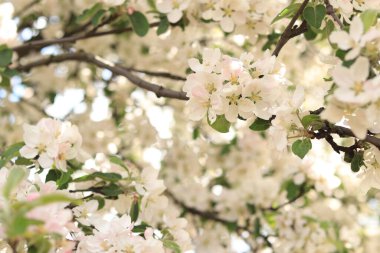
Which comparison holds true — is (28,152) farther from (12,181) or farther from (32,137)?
(12,181)

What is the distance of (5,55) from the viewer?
2225mm

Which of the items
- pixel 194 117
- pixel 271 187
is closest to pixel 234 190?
pixel 271 187

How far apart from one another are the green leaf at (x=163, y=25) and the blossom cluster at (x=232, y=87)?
873mm

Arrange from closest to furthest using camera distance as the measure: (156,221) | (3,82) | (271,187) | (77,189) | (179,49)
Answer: (77,189) → (3,82) → (156,221) → (179,49) → (271,187)

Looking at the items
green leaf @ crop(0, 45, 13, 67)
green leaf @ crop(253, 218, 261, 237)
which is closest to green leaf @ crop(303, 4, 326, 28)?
green leaf @ crop(0, 45, 13, 67)

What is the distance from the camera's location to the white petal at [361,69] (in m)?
1.26

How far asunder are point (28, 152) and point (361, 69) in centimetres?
94

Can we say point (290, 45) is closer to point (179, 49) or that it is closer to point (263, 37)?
point (263, 37)

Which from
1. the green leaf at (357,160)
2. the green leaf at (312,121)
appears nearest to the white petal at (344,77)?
the green leaf at (312,121)

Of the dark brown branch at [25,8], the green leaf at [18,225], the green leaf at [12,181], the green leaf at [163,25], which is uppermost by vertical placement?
the green leaf at [18,225]

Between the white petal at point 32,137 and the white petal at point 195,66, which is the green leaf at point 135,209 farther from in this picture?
the white petal at point 195,66

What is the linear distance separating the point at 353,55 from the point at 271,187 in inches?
88.0

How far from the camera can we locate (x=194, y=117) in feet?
5.34

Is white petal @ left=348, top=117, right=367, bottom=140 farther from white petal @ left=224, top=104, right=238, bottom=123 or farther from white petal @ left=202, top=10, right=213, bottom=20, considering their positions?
white petal @ left=202, top=10, right=213, bottom=20
